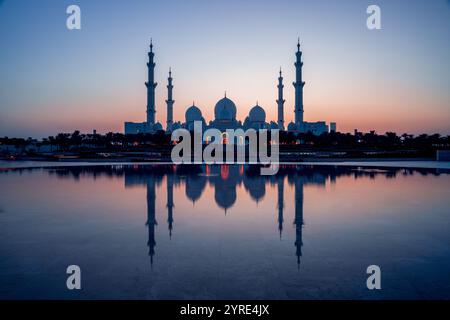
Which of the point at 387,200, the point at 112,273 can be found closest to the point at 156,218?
the point at 112,273

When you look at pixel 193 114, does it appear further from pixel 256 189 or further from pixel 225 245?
pixel 225 245

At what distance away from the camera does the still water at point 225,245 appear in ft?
12.3

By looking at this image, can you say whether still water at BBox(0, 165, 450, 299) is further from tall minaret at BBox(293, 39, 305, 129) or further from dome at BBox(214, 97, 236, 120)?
dome at BBox(214, 97, 236, 120)

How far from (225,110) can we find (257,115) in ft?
24.8

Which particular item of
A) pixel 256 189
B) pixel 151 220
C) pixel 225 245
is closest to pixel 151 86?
pixel 256 189

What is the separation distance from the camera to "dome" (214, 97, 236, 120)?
6391 centimetres

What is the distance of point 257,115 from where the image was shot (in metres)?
67.8

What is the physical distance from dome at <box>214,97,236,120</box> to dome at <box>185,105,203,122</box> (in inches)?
156

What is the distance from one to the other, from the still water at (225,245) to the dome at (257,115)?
58.2 meters

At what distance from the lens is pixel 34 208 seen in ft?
26.8

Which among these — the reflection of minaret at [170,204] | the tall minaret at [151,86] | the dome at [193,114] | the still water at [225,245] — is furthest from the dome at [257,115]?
the still water at [225,245]

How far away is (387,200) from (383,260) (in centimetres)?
515

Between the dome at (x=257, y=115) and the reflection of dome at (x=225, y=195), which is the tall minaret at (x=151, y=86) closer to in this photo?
the dome at (x=257, y=115)

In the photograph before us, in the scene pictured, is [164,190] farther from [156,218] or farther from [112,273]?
[112,273]
